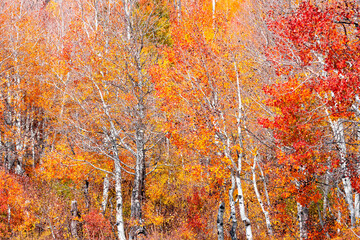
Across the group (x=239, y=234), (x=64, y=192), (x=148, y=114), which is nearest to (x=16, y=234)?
(x=64, y=192)

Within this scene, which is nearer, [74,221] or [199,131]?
[199,131]

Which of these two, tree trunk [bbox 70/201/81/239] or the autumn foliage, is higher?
the autumn foliage

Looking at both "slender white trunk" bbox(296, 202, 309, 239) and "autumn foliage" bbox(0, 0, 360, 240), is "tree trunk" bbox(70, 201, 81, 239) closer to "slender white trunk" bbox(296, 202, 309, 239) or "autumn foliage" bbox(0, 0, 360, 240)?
"autumn foliage" bbox(0, 0, 360, 240)

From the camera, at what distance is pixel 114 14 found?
627 inches

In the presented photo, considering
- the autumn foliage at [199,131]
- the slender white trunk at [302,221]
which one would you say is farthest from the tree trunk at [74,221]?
the slender white trunk at [302,221]

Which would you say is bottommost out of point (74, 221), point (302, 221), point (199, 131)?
point (302, 221)

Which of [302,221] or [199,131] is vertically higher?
[199,131]

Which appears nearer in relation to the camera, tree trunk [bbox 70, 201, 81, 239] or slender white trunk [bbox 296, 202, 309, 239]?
slender white trunk [bbox 296, 202, 309, 239]

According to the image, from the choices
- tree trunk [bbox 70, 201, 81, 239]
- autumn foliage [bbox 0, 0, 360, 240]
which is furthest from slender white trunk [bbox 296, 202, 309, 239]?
tree trunk [bbox 70, 201, 81, 239]

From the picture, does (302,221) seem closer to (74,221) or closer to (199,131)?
(199,131)

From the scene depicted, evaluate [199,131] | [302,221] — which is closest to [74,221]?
[199,131]

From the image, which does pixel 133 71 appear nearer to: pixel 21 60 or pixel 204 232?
pixel 204 232

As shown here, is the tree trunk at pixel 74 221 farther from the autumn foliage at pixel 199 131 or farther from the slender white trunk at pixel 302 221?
the slender white trunk at pixel 302 221

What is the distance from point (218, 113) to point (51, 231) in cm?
1030
